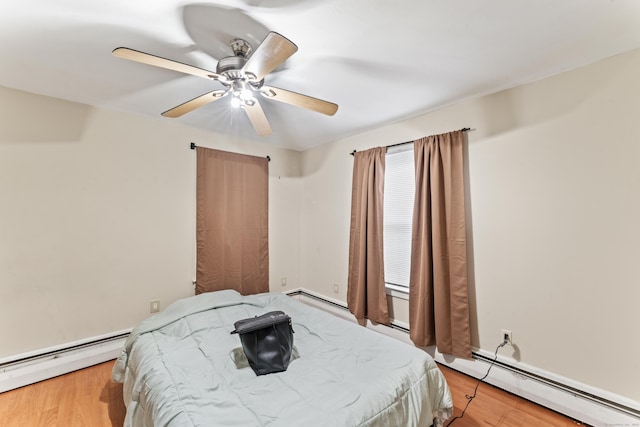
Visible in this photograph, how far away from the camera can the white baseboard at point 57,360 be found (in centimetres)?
209

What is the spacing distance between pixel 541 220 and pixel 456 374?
1.46m

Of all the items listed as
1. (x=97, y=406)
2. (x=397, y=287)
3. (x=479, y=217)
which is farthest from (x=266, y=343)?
(x=479, y=217)

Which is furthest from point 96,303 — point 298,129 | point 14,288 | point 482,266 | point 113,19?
point 482,266

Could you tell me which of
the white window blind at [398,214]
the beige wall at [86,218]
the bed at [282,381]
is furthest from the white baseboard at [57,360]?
the white window blind at [398,214]

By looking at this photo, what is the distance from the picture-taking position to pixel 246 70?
4.90 feet

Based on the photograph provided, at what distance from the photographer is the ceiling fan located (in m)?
1.27

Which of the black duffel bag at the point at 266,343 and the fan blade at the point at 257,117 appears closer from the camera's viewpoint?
the black duffel bag at the point at 266,343

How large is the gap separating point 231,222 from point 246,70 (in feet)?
6.94

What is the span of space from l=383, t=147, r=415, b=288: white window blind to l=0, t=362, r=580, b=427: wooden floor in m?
1.07

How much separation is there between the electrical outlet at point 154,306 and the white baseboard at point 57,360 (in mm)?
264

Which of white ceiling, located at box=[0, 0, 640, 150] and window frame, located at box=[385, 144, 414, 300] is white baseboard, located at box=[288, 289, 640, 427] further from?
white ceiling, located at box=[0, 0, 640, 150]

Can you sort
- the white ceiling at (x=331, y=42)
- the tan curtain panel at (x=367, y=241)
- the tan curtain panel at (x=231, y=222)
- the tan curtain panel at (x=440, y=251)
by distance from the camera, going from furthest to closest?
the tan curtain panel at (x=231, y=222), the tan curtain panel at (x=367, y=241), the tan curtain panel at (x=440, y=251), the white ceiling at (x=331, y=42)

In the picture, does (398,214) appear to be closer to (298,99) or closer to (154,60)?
(298,99)

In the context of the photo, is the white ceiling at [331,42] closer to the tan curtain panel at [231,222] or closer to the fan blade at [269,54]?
the fan blade at [269,54]
